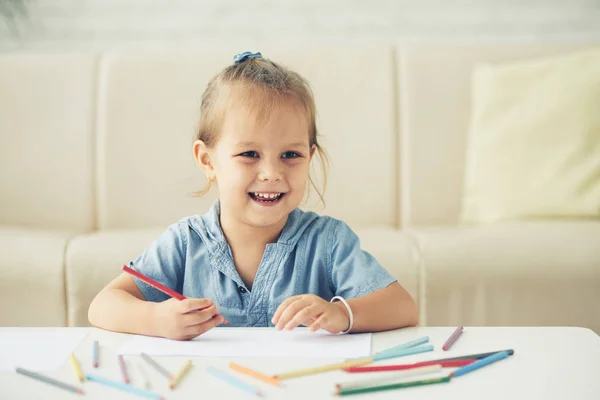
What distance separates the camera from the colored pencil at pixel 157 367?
2.91ft

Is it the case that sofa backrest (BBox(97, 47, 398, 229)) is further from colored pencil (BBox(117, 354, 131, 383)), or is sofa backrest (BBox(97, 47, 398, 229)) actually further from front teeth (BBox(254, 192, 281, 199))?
colored pencil (BBox(117, 354, 131, 383))

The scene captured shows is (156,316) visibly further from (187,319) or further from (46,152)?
(46,152)

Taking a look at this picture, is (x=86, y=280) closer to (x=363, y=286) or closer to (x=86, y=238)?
(x=86, y=238)

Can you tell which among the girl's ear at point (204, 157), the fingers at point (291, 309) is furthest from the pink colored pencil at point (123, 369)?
the girl's ear at point (204, 157)

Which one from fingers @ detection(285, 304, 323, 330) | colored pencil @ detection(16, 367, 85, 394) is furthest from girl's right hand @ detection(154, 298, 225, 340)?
colored pencil @ detection(16, 367, 85, 394)

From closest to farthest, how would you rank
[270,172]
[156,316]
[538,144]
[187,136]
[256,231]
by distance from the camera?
[156,316] < [270,172] < [256,231] < [538,144] < [187,136]

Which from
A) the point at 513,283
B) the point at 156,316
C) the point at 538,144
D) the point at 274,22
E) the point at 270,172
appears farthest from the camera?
the point at 274,22

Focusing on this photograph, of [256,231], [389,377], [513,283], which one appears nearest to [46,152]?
[256,231]

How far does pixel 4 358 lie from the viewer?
972 mm

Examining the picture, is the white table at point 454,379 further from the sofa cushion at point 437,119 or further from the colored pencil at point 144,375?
the sofa cushion at point 437,119

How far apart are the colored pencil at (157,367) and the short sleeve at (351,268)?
16.2 inches

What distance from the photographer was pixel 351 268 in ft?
4.32

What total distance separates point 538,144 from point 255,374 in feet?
5.50

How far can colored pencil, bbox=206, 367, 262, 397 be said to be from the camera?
0.83m
